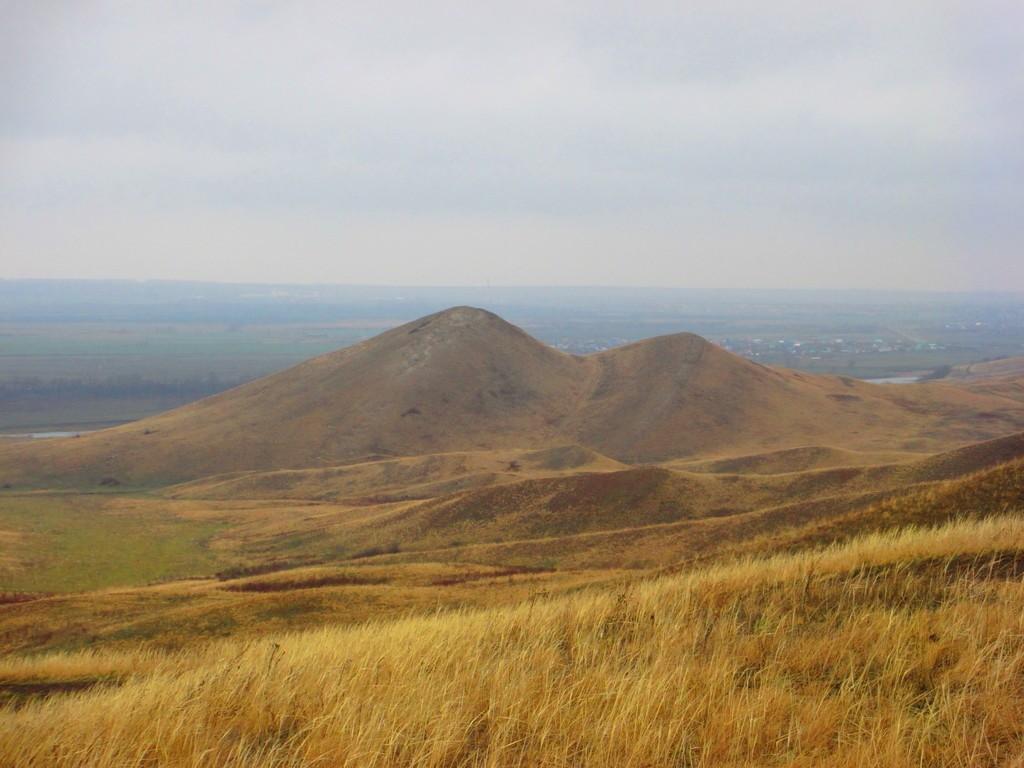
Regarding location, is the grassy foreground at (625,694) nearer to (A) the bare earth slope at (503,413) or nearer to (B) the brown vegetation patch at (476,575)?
(B) the brown vegetation patch at (476,575)

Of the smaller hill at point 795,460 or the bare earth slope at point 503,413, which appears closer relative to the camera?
the smaller hill at point 795,460

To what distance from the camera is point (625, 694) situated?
5.99 m

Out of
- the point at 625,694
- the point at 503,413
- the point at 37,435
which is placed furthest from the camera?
the point at 37,435

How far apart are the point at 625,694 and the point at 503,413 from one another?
8603cm

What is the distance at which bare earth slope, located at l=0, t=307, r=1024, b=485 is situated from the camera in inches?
3233

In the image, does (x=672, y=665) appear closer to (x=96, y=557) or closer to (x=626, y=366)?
(x=96, y=557)

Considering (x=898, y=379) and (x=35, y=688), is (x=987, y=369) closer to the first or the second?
(x=898, y=379)

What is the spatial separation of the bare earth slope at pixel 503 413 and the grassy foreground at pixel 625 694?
233 ft

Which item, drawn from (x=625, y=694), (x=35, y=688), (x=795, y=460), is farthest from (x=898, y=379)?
(x=625, y=694)

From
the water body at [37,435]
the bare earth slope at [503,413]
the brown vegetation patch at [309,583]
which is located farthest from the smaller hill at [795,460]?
the water body at [37,435]

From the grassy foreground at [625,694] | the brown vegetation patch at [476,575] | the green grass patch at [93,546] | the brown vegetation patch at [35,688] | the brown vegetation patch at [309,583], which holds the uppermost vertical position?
the grassy foreground at [625,694]

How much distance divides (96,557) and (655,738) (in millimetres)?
47993

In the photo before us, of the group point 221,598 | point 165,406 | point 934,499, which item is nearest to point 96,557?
point 221,598

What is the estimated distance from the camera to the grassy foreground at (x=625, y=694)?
17.6 feet
